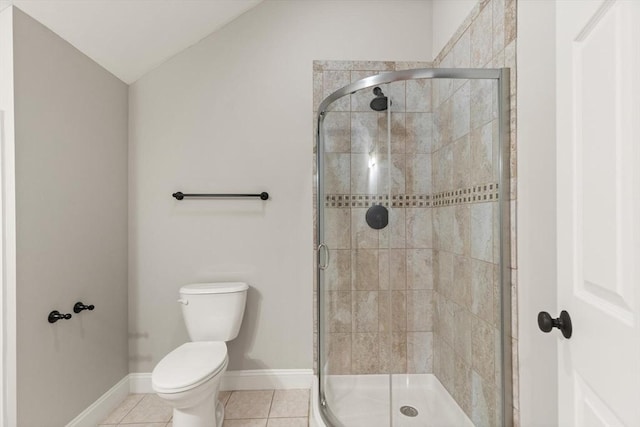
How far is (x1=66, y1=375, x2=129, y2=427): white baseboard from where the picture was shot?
1.78m

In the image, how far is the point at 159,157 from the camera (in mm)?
2244

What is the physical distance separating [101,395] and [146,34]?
6.97ft

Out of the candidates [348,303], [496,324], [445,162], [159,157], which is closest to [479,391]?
[496,324]

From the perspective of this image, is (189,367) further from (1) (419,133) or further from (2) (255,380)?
(1) (419,133)

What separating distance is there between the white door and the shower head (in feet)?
2.49

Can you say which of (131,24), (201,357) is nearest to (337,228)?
(201,357)

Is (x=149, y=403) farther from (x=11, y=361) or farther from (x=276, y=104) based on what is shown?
(x=276, y=104)

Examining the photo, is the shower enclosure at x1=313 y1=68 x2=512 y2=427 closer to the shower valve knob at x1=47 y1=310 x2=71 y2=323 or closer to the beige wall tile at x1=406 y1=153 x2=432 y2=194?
the beige wall tile at x1=406 y1=153 x2=432 y2=194

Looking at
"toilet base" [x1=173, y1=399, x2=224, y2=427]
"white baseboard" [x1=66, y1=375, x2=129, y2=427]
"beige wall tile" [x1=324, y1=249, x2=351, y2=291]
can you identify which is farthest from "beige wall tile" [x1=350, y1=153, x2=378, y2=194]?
"white baseboard" [x1=66, y1=375, x2=129, y2=427]

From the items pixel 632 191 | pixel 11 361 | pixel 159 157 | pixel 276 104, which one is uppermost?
pixel 276 104

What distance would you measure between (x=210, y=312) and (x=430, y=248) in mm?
1359

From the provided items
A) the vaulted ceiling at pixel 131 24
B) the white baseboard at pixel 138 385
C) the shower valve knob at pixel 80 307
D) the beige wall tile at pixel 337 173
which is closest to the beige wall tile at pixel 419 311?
the beige wall tile at pixel 337 173

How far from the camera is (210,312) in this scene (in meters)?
2.05

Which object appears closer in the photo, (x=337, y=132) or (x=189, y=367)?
(x=189, y=367)
